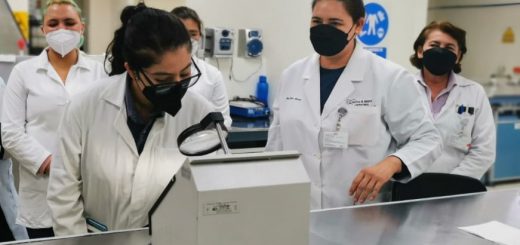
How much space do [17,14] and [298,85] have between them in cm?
351

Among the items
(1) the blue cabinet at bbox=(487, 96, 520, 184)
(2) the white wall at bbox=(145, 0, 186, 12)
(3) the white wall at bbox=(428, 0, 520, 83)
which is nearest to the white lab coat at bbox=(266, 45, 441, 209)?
(2) the white wall at bbox=(145, 0, 186, 12)

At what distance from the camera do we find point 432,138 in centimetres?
168

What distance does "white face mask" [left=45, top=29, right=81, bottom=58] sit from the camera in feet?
7.04

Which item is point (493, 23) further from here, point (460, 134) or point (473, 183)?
point (473, 183)

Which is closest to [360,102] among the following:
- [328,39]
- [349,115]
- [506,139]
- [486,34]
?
[349,115]

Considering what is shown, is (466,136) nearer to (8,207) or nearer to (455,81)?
(455,81)

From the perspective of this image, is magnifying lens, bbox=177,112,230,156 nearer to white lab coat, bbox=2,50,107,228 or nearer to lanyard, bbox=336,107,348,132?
lanyard, bbox=336,107,348,132

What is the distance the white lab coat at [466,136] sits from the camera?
7.14 feet

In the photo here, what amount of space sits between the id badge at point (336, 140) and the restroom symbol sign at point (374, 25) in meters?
1.58

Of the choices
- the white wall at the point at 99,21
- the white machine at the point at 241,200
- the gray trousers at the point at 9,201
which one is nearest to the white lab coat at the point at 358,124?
the white machine at the point at 241,200

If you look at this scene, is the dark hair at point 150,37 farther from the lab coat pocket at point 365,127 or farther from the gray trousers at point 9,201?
the gray trousers at point 9,201

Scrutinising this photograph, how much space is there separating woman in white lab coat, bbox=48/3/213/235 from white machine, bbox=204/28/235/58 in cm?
216

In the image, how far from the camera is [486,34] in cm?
559

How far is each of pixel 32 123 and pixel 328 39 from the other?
1.23 m
